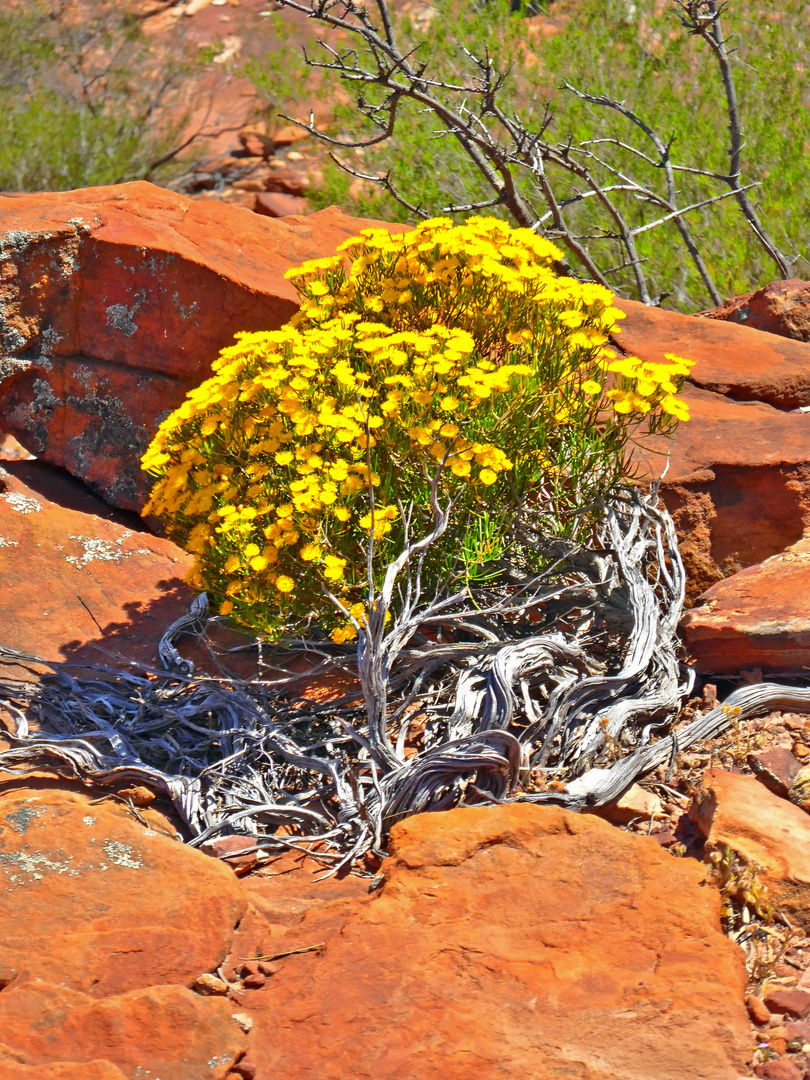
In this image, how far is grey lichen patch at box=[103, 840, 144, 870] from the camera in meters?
2.24

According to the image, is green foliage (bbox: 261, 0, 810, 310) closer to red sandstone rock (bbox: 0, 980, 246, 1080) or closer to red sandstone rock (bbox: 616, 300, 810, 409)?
red sandstone rock (bbox: 616, 300, 810, 409)

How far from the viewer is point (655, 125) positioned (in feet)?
24.0

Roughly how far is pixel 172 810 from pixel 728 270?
4516mm

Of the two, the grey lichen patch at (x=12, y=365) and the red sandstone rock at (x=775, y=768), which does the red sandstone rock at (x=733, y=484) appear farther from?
the grey lichen patch at (x=12, y=365)

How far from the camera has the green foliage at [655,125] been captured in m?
6.31

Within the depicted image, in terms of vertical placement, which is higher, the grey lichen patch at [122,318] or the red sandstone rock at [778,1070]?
the grey lichen patch at [122,318]

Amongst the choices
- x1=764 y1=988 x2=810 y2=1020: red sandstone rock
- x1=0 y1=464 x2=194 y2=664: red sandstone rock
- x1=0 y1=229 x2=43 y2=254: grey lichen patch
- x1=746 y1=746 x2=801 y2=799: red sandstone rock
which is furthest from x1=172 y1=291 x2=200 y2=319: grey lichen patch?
x1=764 y1=988 x2=810 y2=1020: red sandstone rock

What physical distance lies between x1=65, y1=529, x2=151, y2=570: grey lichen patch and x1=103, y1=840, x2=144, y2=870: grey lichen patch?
1.77 meters

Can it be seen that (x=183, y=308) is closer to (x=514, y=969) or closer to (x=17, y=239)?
(x=17, y=239)

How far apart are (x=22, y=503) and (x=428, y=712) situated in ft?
6.32

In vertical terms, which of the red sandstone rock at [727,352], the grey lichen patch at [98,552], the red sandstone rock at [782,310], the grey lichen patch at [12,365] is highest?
the red sandstone rock at [782,310]

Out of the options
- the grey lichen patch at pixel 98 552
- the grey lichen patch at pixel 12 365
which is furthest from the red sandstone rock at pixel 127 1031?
the grey lichen patch at pixel 12 365

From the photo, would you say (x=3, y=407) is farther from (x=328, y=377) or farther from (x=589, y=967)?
(x=589, y=967)

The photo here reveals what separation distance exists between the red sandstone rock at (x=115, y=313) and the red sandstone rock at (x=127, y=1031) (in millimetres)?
2893
